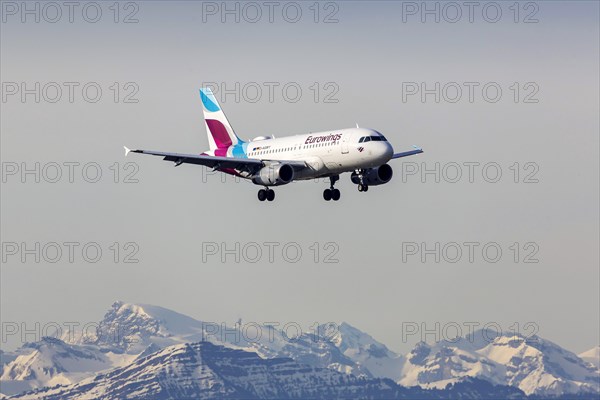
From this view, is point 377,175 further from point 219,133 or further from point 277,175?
point 219,133

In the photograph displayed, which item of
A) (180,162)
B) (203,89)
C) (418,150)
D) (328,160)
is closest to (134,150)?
(180,162)

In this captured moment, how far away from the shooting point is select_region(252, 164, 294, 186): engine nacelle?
119 m

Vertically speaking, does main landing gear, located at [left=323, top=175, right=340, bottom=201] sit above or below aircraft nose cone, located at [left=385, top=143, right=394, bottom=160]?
below

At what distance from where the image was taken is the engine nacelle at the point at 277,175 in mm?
118625

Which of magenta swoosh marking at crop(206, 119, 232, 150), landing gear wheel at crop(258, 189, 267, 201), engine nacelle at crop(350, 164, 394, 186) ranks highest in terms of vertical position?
magenta swoosh marking at crop(206, 119, 232, 150)

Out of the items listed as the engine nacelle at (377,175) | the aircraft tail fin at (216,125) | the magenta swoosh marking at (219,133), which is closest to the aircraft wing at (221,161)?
the engine nacelle at (377,175)

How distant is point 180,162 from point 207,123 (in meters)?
24.6

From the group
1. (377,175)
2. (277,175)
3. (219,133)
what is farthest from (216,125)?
(377,175)

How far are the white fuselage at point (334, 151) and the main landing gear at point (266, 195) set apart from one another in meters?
2.96

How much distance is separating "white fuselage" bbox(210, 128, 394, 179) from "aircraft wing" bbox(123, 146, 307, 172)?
0.81 m

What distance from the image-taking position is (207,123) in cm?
14688

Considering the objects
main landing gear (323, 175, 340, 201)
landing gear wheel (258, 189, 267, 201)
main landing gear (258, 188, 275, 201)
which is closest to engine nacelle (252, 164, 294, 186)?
main landing gear (258, 188, 275, 201)

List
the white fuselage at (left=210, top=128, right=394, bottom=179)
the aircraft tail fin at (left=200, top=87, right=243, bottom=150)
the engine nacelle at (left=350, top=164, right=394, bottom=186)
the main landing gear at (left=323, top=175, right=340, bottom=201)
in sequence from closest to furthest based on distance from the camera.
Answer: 1. the white fuselage at (left=210, top=128, right=394, bottom=179)
2. the engine nacelle at (left=350, top=164, right=394, bottom=186)
3. the main landing gear at (left=323, top=175, right=340, bottom=201)
4. the aircraft tail fin at (left=200, top=87, right=243, bottom=150)

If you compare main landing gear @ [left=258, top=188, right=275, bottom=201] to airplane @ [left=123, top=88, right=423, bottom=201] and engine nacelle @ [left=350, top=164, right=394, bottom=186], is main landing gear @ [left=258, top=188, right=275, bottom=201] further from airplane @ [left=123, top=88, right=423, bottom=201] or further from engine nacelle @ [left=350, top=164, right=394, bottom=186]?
engine nacelle @ [left=350, top=164, right=394, bottom=186]
